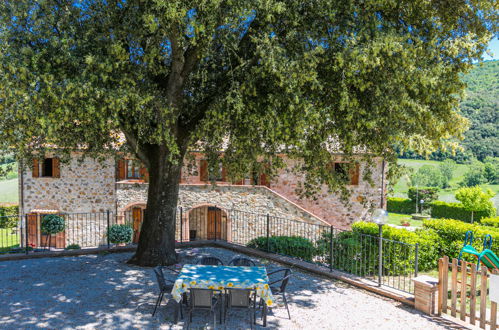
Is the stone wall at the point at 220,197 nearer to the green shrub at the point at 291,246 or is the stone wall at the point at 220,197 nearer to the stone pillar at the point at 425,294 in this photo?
the green shrub at the point at 291,246

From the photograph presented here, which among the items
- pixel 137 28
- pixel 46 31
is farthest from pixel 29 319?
pixel 137 28

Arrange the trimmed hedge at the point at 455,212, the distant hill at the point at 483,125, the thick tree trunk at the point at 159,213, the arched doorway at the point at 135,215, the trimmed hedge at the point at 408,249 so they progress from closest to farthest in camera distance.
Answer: the thick tree trunk at the point at 159,213, the trimmed hedge at the point at 408,249, the arched doorway at the point at 135,215, the trimmed hedge at the point at 455,212, the distant hill at the point at 483,125

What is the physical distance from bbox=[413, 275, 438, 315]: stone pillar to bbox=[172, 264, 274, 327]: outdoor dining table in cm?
312

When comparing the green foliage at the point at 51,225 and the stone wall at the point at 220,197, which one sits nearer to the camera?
the green foliage at the point at 51,225

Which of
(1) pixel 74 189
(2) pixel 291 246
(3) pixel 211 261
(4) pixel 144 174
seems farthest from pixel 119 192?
(3) pixel 211 261

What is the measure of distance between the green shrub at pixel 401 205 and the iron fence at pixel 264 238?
94.9 ft

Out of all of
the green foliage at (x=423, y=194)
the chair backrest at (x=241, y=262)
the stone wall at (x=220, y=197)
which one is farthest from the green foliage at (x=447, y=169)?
the chair backrest at (x=241, y=262)

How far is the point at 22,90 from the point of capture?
22.3ft

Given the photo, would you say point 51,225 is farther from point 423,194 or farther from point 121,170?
point 423,194

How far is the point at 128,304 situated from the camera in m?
7.86

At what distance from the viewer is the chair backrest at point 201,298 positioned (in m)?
6.71

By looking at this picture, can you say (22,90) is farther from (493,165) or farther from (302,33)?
(493,165)

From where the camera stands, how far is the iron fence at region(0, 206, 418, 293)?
37.9 ft

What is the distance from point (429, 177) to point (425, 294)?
2590 inches
